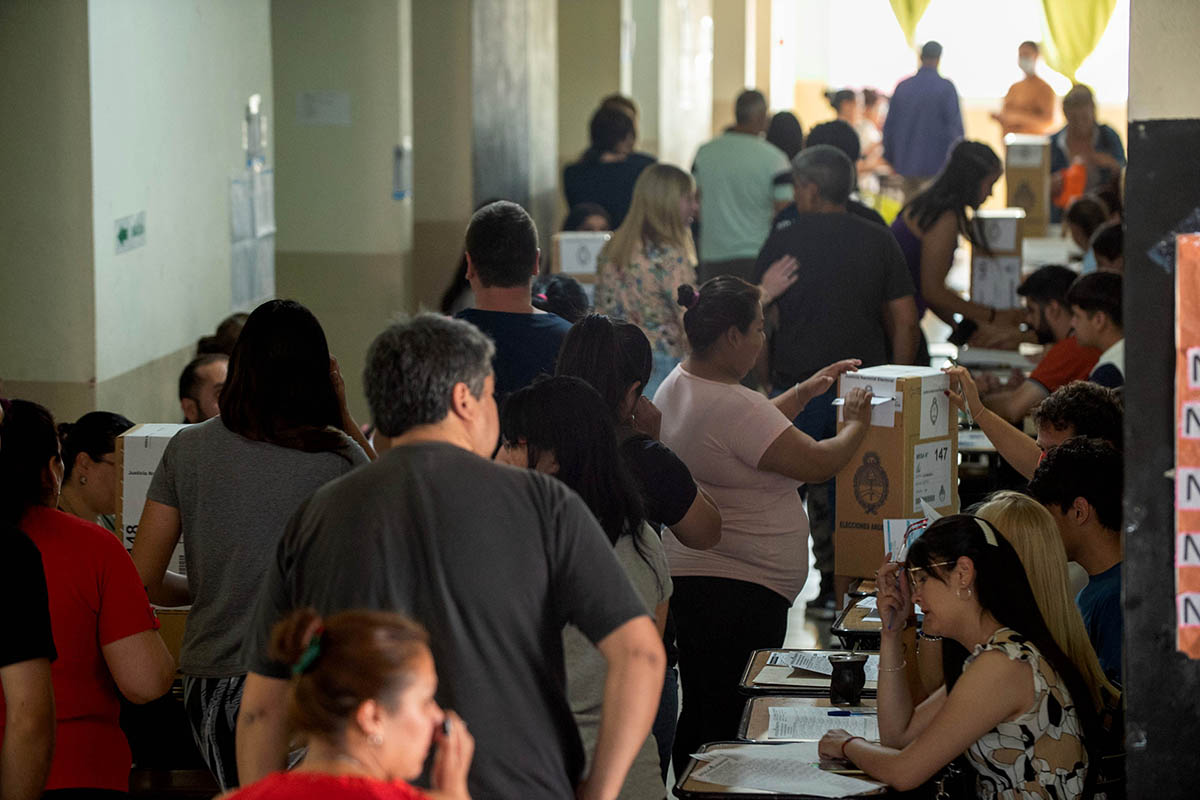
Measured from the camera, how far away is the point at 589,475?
9.12 feet

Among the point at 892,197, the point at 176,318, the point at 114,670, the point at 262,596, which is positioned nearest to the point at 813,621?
the point at 176,318

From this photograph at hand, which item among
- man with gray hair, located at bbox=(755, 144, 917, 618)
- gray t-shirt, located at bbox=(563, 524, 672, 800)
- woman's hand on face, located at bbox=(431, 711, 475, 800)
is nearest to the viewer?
woman's hand on face, located at bbox=(431, 711, 475, 800)

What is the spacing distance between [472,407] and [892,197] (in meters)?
14.5

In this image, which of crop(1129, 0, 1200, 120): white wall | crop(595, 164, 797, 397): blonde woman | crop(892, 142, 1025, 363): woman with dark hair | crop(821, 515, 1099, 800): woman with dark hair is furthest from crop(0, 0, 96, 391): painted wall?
crop(1129, 0, 1200, 120): white wall

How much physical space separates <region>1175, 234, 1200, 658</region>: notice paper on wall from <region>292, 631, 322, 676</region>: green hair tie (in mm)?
1354

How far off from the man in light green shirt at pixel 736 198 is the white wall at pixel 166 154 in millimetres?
2444

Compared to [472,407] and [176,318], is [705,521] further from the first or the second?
[176,318]

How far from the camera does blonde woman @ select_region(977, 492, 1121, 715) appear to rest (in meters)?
3.08

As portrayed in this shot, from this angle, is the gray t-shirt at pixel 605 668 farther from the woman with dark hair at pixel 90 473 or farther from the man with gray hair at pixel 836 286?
the man with gray hair at pixel 836 286

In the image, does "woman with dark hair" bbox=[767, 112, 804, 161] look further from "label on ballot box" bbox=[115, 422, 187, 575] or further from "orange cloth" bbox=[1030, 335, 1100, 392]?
"label on ballot box" bbox=[115, 422, 187, 575]

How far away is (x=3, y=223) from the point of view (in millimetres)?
4902

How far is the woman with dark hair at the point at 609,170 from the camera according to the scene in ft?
27.6

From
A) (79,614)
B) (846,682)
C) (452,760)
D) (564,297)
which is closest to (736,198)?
(564,297)

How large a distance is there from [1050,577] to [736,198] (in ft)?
16.9
